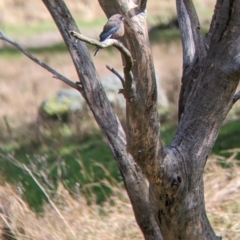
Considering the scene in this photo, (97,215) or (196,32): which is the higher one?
(196,32)

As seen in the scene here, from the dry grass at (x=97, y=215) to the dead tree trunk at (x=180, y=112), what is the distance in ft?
3.64

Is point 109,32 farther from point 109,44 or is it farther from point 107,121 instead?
point 107,121

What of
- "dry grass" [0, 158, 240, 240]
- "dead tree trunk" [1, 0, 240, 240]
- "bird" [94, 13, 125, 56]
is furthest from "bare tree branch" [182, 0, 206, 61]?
"dry grass" [0, 158, 240, 240]

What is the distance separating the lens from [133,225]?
4.39m

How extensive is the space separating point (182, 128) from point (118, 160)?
0.48 metres

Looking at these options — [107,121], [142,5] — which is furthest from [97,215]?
[142,5]

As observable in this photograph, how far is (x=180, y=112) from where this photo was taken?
3.06 meters

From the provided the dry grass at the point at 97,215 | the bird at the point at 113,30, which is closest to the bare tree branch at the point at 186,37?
the bird at the point at 113,30

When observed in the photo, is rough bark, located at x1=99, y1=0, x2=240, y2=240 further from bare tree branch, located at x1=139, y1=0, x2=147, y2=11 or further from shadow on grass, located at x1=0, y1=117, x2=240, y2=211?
shadow on grass, located at x1=0, y1=117, x2=240, y2=211

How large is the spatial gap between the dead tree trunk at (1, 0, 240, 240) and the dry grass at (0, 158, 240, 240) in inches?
43.6

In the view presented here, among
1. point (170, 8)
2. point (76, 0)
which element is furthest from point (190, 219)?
point (76, 0)

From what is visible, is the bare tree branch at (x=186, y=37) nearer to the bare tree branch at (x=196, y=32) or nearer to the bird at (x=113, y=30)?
the bare tree branch at (x=196, y=32)

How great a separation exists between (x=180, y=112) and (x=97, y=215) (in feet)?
5.76

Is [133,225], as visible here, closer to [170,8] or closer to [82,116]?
[82,116]
